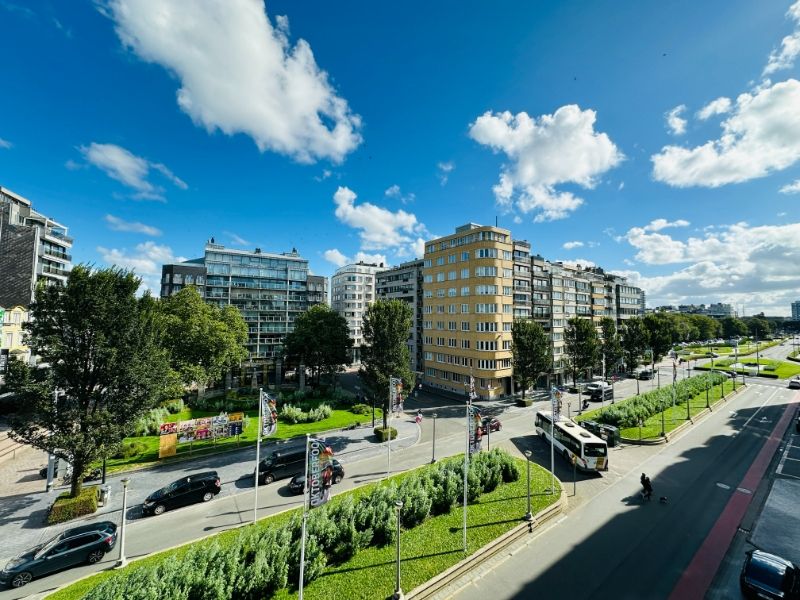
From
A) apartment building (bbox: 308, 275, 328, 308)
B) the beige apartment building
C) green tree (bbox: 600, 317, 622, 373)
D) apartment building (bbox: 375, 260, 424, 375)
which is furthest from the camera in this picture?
apartment building (bbox: 308, 275, 328, 308)

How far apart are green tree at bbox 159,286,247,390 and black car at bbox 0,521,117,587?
24.9 m

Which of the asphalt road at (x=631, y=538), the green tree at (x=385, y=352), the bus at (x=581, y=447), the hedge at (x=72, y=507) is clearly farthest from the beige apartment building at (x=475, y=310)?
the hedge at (x=72, y=507)

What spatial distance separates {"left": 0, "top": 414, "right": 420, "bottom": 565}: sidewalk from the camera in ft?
67.5

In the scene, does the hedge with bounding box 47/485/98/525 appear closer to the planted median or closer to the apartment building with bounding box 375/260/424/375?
the planted median

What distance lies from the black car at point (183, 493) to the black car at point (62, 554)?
3438 millimetres

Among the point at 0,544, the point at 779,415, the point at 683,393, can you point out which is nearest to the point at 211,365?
the point at 0,544

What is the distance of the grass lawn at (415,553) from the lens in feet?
48.3

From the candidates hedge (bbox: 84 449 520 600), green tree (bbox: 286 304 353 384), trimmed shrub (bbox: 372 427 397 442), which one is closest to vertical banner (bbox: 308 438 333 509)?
hedge (bbox: 84 449 520 600)

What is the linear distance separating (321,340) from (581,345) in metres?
44.4

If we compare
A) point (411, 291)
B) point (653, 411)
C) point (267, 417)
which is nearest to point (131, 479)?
point (267, 417)

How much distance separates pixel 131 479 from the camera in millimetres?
27375

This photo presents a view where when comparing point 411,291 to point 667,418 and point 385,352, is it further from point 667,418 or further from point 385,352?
point 667,418

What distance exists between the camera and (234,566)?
13539 mm

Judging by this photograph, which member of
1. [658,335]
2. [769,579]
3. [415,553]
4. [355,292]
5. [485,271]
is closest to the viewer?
[769,579]
